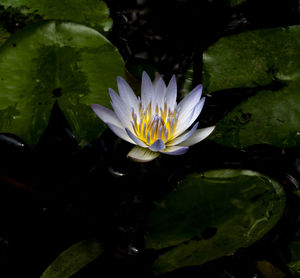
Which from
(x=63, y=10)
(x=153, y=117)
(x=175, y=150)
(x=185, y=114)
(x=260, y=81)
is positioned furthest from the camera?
(x=63, y=10)

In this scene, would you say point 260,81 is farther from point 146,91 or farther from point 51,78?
point 51,78

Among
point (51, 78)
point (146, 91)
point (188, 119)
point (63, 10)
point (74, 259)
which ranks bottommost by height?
point (74, 259)

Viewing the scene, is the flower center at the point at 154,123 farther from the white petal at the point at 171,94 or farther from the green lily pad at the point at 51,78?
the green lily pad at the point at 51,78

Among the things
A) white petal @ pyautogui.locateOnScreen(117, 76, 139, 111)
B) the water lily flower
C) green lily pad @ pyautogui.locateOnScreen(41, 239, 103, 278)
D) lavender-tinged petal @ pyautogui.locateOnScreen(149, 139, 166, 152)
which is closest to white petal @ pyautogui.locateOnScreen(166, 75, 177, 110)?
the water lily flower

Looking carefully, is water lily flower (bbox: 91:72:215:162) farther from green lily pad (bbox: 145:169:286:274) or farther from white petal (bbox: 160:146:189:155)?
green lily pad (bbox: 145:169:286:274)

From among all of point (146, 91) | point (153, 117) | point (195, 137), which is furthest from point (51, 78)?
point (195, 137)

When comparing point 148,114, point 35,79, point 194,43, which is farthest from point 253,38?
point 35,79
